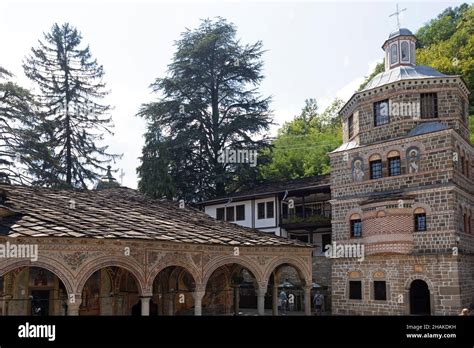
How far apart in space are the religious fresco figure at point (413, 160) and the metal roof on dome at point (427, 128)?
754mm

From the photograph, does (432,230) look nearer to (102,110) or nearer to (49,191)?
(49,191)

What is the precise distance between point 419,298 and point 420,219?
359cm

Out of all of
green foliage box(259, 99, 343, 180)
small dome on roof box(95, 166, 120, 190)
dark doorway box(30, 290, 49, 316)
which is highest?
green foliage box(259, 99, 343, 180)

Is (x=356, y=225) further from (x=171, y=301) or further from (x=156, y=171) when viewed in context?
(x=156, y=171)

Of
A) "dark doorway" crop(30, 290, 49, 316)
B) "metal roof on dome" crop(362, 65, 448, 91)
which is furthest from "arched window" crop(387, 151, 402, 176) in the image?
"dark doorway" crop(30, 290, 49, 316)

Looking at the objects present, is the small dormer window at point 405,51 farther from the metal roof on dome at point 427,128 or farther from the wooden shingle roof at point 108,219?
the wooden shingle roof at point 108,219

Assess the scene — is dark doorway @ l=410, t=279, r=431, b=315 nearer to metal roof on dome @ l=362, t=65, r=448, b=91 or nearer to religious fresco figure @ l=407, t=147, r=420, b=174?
religious fresco figure @ l=407, t=147, r=420, b=174

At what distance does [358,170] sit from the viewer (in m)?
25.7

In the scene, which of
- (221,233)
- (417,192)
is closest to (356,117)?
(417,192)

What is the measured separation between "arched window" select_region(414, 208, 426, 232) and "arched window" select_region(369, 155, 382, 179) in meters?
2.67

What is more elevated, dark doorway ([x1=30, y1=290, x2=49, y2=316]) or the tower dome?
the tower dome

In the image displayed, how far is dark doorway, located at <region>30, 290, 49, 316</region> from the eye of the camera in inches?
584
